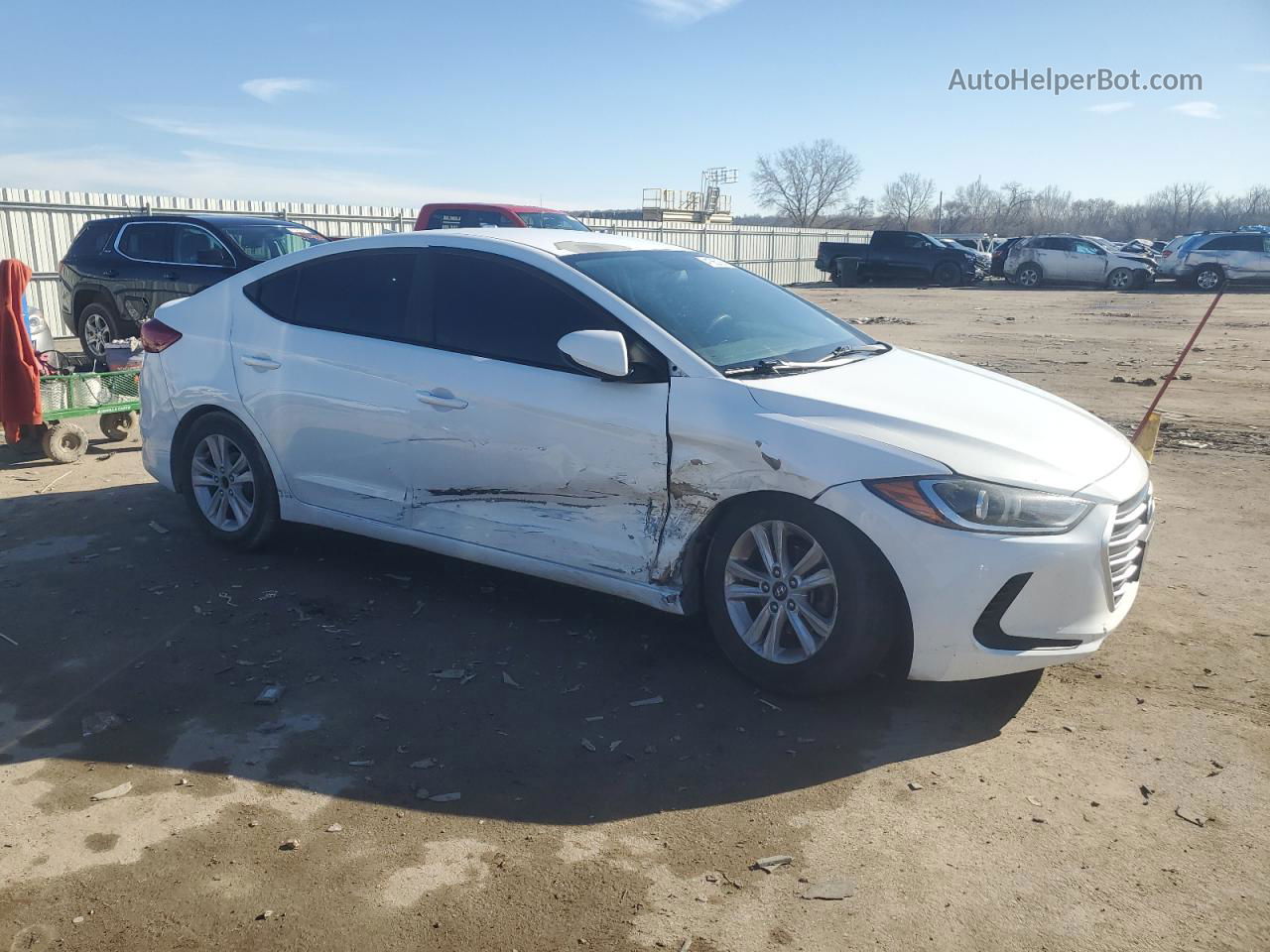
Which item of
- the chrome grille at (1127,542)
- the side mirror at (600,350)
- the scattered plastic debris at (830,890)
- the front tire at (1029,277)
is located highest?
Result: the side mirror at (600,350)

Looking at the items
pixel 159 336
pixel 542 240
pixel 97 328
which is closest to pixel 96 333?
pixel 97 328

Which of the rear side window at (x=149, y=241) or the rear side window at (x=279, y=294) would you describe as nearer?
the rear side window at (x=279, y=294)

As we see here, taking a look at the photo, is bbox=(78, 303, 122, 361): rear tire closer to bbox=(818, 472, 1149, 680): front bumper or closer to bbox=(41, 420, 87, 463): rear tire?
bbox=(41, 420, 87, 463): rear tire

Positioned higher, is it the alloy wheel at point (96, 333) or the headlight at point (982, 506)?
the headlight at point (982, 506)

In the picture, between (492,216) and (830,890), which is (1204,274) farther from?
(830,890)

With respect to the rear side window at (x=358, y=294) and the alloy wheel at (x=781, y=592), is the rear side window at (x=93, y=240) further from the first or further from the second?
the alloy wheel at (x=781, y=592)

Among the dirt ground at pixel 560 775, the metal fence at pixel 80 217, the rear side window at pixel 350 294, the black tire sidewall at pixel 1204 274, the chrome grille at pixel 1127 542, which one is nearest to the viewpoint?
the dirt ground at pixel 560 775

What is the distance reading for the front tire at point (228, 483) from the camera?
574cm

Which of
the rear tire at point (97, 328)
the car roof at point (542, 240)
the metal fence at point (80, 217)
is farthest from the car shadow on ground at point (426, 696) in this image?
the metal fence at point (80, 217)

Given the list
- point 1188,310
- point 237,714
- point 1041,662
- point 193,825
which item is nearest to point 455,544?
point 237,714

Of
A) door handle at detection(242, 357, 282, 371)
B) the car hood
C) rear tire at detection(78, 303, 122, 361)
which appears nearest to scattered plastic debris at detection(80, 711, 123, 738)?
door handle at detection(242, 357, 282, 371)

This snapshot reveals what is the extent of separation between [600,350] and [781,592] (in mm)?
1215

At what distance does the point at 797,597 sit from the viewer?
4.07 m

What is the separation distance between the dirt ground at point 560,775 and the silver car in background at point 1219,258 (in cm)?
2861
